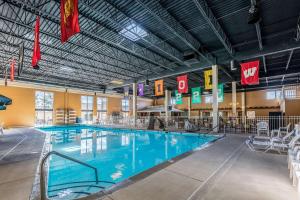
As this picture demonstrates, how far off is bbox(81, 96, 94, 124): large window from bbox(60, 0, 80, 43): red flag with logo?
1849 centimetres

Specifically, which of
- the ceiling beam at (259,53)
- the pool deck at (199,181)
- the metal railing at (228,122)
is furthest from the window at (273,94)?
the pool deck at (199,181)

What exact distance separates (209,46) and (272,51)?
3133 mm

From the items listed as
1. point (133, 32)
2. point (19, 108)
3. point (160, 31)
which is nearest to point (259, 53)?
point (160, 31)

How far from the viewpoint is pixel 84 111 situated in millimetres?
20812

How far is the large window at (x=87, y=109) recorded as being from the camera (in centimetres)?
2066

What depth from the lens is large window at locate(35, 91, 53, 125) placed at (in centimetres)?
1700

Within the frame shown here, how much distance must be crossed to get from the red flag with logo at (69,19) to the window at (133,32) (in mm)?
3441

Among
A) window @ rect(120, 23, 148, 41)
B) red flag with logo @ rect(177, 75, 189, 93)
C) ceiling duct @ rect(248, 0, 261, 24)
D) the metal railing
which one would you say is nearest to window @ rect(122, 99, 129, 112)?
the metal railing

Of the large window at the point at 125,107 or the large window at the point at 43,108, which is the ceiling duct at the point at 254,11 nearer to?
the large window at the point at 43,108

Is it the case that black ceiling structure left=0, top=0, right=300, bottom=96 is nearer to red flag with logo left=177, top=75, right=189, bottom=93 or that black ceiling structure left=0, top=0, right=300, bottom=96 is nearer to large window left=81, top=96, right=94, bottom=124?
red flag with logo left=177, top=75, right=189, bottom=93

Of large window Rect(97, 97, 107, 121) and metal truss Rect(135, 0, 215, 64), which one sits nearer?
metal truss Rect(135, 0, 215, 64)

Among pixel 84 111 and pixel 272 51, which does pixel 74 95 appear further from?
pixel 272 51

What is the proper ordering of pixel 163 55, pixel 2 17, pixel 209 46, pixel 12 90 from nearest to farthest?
1. pixel 2 17
2. pixel 209 46
3. pixel 163 55
4. pixel 12 90

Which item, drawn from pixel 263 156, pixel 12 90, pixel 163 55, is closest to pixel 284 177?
pixel 263 156
